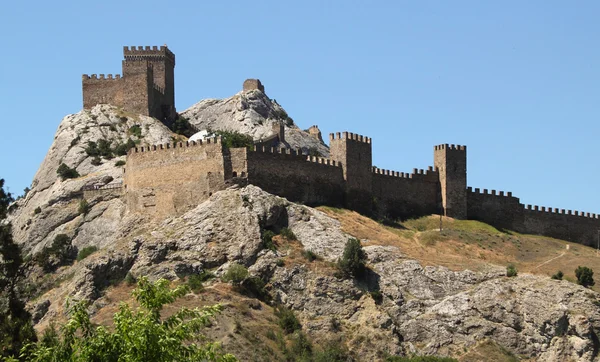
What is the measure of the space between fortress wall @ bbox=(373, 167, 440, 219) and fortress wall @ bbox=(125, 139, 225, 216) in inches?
600

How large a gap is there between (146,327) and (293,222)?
43426 millimetres

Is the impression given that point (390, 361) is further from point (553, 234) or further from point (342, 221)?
point (553, 234)

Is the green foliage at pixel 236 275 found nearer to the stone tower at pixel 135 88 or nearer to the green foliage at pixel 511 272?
the green foliage at pixel 511 272

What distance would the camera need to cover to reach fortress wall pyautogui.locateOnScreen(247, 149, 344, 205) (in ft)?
260

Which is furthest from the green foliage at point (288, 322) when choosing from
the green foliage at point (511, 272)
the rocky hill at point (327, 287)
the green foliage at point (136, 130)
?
the green foliage at point (136, 130)

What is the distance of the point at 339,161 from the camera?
85.0m

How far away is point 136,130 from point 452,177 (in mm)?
27544

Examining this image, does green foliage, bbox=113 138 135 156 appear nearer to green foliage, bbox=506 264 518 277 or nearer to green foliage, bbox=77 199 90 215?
green foliage, bbox=77 199 90 215

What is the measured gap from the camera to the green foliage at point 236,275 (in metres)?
70.6

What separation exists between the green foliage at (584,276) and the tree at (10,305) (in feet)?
120

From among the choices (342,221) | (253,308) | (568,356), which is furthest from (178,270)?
(568,356)

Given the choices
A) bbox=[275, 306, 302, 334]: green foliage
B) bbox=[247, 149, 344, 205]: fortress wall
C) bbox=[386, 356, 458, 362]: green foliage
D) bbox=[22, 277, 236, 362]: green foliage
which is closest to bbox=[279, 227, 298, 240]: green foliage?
bbox=[247, 149, 344, 205]: fortress wall

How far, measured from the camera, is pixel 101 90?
104562mm

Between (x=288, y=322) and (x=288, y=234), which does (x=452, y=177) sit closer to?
(x=288, y=234)
